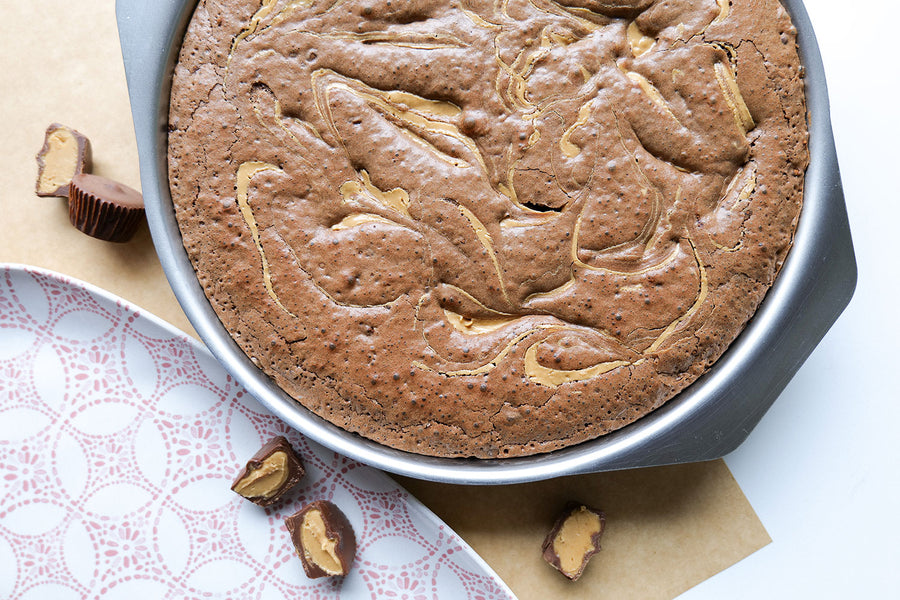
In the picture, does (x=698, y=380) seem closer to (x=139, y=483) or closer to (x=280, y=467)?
(x=280, y=467)

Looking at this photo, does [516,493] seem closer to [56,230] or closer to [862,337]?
[862,337]

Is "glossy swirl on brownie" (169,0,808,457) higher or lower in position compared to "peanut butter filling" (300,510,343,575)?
higher

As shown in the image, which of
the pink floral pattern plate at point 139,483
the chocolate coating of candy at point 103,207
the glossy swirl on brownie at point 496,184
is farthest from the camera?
the pink floral pattern plate at point 139,483

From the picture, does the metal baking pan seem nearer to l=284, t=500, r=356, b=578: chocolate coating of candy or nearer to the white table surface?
l=284, t=500, r=356, b=578: chocolate coating of candy

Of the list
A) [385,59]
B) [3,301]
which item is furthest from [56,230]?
[385,59]

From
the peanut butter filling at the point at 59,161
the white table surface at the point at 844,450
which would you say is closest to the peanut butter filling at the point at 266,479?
the peanut butter filling at the point at 59,161

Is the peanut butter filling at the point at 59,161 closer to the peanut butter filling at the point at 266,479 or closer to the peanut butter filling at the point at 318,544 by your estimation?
the peanut butter filling at the point at 266,479

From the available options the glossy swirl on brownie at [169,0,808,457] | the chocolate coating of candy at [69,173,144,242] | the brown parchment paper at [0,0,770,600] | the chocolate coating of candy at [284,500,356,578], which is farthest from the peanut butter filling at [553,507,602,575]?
the chocolate coating of candy at [69,173,144,242]
